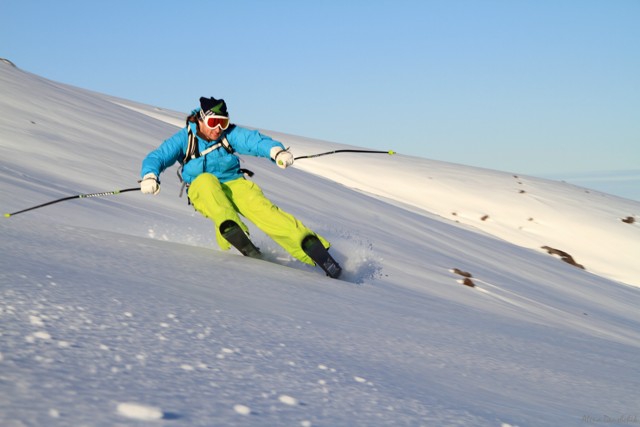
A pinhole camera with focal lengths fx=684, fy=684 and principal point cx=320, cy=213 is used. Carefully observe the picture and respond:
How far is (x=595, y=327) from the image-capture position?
5.96 m

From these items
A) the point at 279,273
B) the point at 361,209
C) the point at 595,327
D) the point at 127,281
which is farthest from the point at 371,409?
the point at 361,209

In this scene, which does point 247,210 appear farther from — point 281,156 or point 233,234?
point 281,156

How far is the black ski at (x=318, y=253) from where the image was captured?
14.5ft

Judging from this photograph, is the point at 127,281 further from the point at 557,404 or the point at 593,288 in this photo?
the point at 593,288

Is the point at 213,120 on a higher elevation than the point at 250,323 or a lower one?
higher

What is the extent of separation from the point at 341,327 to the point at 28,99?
7363mm

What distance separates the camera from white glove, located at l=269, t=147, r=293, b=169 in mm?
4555

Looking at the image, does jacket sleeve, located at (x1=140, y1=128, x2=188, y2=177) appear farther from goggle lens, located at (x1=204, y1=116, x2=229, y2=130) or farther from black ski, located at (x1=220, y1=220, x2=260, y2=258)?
black ski, located at (x1=220, y1=220, x2=260, y2=258)

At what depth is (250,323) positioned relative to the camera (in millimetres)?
2428

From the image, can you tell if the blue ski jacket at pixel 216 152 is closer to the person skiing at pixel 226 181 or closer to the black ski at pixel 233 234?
the person skiing at pixel 226 181

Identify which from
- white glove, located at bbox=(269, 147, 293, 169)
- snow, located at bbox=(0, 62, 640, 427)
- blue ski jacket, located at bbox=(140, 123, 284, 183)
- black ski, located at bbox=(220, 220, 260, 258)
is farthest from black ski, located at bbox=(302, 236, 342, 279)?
blue ski jacket, located at bbox=(140, 123, 284, 183)

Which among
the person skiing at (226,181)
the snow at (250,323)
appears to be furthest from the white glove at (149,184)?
the snow at (250,323)

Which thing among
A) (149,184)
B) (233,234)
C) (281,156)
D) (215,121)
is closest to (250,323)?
(233,234)

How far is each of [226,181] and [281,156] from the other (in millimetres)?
432
